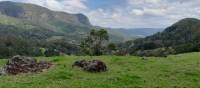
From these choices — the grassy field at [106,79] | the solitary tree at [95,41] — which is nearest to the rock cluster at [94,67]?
the grassy field at [106,79]

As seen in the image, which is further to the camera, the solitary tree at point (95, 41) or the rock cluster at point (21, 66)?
the solitary tree at point (95, 41)

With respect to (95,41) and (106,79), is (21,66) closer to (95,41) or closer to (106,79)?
(106,79)

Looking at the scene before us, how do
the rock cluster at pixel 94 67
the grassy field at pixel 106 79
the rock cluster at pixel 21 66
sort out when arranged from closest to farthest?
1. the grassy field at pixel 106 79
2. the rock cluster at pixel 21 66
3. the rock cluster at pixel 94 67

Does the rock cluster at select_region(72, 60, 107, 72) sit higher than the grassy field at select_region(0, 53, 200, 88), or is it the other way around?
the rock cluster at select_region(72, 60, 107, 72)

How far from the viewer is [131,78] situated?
33.2m

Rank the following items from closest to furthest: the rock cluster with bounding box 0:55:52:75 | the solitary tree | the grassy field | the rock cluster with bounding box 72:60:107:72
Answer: the grassy field
the rock cluster with bounding box 0:55:52:75
the rock cluster with bounding box 72:60:107:72
the solitary tree

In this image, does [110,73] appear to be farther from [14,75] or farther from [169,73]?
[14,75]

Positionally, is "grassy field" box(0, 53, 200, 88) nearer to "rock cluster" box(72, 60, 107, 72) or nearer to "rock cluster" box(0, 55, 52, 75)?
"rock cluster" box(72, 60, 107, 72)

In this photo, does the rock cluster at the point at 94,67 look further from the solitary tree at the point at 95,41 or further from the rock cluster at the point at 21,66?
the solitary tree at the point at 95,41

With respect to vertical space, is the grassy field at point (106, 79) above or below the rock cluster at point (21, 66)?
below

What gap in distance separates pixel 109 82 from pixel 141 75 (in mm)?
5606

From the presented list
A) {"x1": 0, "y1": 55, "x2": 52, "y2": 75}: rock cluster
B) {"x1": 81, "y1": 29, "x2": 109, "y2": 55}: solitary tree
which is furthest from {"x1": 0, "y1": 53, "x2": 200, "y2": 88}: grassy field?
{"x1": 81, "y1": 29, "x2": 109, "y2": 55}: solitary tree

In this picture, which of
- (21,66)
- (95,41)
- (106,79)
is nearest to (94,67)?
(106,79)

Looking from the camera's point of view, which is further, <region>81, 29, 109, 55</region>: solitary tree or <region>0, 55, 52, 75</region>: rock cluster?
<region>81, 29, 109, 55</region>: solitary tree
